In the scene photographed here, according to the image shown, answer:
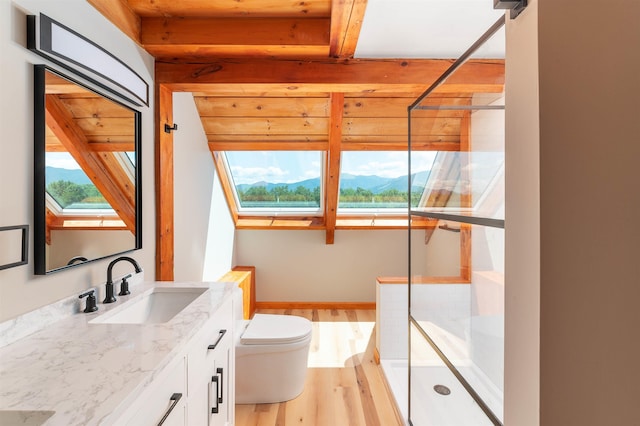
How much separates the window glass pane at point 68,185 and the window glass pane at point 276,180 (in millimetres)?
1948

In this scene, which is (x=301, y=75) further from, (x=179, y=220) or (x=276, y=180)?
(x=276, y=180)

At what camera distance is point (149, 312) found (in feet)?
5.32

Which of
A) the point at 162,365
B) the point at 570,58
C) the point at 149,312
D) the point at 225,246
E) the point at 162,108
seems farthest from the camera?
the point at 225,246

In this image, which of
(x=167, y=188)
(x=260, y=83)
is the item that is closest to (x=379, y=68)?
(x=260, y=83)

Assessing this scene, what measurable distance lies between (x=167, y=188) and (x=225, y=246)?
1.56m

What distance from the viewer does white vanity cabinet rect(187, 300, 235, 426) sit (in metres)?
1.18

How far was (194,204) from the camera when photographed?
2652mm

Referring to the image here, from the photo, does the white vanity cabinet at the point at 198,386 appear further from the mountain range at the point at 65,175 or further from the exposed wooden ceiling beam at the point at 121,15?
the exposed wooden ceiling beam at the point at 121,15

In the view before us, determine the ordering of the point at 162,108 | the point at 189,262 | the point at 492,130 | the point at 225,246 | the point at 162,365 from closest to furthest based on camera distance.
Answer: the point at 162,365
the point at 492,130
the point at 162,108
the point at 189,262
the point at 225,246

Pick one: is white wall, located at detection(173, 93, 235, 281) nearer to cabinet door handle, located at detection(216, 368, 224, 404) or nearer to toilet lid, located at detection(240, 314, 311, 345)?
toilet lid, located at detection(240, 314, 311, 345)

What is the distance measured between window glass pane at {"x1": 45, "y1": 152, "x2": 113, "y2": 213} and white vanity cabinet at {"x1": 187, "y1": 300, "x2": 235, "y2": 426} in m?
0.71

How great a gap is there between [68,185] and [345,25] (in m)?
1.43

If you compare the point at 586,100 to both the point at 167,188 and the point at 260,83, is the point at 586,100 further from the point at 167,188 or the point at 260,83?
the point at 167,188

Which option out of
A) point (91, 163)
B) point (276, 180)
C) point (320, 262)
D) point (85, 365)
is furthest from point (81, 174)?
point (320, 262)
